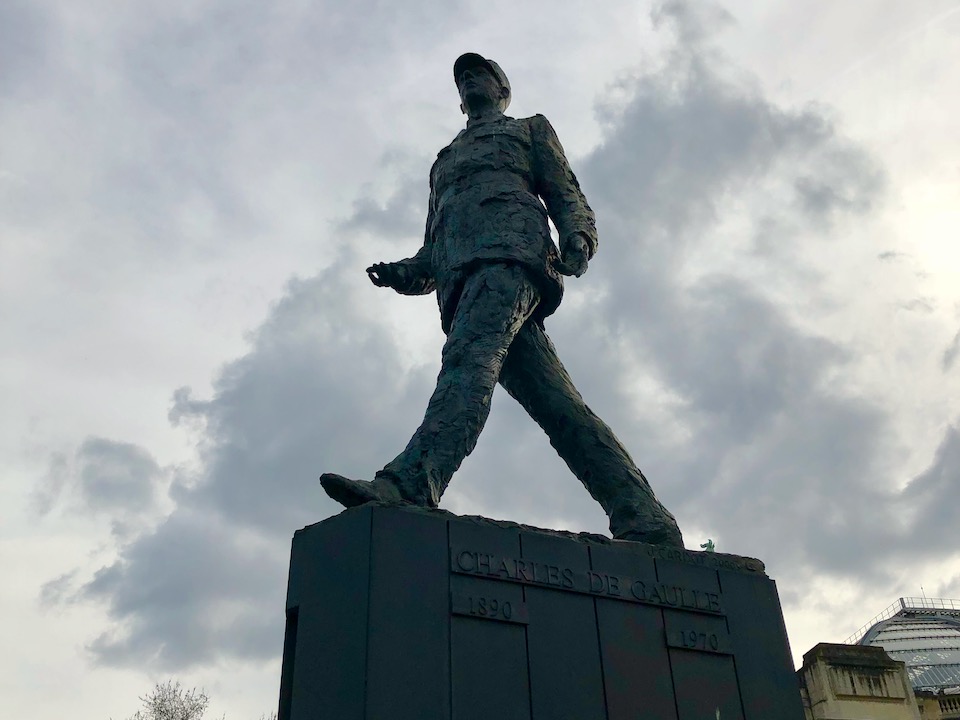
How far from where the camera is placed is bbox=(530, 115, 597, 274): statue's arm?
5602mm

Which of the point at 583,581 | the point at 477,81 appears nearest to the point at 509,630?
the point at 583,581

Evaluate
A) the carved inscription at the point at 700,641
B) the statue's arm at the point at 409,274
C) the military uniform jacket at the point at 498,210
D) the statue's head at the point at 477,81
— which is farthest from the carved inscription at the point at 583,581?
the statue's head at the point at 477,81

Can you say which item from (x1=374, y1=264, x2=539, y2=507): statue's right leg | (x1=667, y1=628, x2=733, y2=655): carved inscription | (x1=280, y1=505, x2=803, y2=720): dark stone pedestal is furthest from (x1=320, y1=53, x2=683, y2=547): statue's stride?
(x1=667, y1=628, x2=733, y2=655): carved inscription

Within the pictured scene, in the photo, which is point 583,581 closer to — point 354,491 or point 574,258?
point 354,491

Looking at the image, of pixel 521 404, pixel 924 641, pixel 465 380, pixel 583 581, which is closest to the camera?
pixel 583 581

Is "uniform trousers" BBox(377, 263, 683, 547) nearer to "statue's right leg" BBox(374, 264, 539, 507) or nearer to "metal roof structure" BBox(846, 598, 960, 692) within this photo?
"statue's right leg" BBox(374, 264, 539, 507)

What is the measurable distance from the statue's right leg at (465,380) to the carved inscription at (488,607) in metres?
0.59

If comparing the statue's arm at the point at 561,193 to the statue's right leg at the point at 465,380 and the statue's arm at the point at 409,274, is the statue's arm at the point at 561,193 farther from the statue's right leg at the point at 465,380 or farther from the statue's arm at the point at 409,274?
the statue's arm at the point at 409,274

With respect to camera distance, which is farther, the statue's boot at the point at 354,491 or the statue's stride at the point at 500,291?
the statue's stride at the point at 500,291

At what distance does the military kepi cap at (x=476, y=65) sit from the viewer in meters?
6.37

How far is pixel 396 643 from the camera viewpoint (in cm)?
372

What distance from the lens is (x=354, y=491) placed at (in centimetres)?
414

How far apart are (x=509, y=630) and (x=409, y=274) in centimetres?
266

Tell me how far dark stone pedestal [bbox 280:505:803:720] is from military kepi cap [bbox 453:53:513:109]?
3.54m
